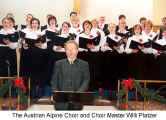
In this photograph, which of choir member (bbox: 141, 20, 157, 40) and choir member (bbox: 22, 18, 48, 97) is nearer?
choir member (bbox: 22, 18, 48, 97)

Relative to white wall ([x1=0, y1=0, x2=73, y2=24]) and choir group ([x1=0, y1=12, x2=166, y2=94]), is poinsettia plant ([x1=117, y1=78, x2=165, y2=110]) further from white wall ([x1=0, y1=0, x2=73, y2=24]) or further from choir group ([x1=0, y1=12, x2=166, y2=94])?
white wall ([x1=0, y1=0, x2=73, y2=24])

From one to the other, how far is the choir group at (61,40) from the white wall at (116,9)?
6.01 feet

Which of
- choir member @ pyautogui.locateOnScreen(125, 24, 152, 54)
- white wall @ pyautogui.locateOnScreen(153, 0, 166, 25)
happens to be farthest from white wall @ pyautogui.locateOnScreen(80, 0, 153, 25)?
choir member @ pyautogui.locateOnScreen(125, 24, 152, 54)

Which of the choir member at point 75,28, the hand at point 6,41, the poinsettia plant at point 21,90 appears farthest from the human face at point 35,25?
the poinsettia plant at point 21,90

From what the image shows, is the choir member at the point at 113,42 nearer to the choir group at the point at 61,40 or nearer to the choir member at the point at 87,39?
the choir group at the point at 61,40

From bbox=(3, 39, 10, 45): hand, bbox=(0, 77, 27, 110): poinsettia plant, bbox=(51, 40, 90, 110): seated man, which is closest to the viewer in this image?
bbox=(0, 77, 27, 110): poinsettia plant

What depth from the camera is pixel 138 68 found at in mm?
8156

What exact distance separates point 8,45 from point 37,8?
260 centimetres

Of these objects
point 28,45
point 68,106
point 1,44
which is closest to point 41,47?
point 28,45

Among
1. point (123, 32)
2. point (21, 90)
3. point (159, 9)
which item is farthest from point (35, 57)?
point (159, 9)

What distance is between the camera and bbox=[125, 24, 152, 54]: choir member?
8.41m

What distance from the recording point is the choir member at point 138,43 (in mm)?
8406

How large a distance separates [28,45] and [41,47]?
40cm

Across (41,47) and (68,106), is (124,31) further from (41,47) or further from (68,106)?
(68,106)
